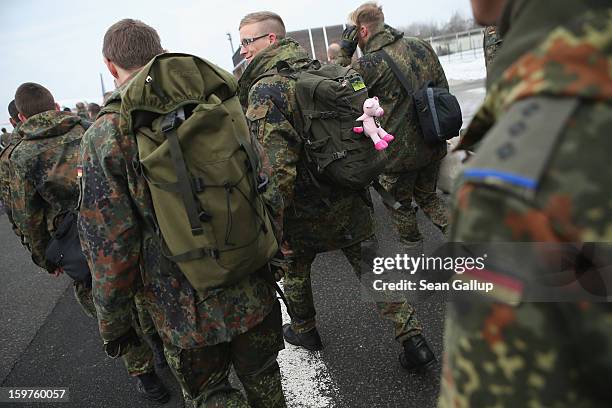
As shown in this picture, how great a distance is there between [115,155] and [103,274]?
1.54 feet

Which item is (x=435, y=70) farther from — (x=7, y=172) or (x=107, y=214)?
(x=7, y=172)

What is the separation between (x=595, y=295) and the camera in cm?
63

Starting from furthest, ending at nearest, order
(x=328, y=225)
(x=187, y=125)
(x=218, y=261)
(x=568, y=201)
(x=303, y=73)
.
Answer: (x=328, y=225)
(x=303, y=73)
(x=218, y=261)
(x=187, y=125)
(x=568, y=201)

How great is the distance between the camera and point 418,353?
254cm

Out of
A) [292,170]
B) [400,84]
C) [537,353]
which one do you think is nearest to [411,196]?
[400,84]

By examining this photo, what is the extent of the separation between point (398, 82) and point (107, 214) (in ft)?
7.68

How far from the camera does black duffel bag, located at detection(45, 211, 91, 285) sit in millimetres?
2465

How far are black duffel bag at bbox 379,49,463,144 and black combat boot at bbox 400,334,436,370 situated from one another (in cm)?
150

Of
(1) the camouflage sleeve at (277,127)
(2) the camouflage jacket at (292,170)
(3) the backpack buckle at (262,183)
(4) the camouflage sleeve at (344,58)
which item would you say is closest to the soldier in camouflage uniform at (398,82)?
(4) the camouflage sleeve at (344,58)

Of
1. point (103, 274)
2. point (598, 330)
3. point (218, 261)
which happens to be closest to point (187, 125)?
point (218, 261)

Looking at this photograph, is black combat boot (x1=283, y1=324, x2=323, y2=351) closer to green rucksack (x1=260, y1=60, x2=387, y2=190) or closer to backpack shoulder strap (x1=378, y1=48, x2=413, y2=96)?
green rucksack (x1=260, y1=60, x2=387, y2=190)

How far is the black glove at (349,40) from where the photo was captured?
351cm

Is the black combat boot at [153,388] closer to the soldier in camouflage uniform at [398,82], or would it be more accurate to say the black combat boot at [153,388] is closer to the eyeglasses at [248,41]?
the soldier in camouflage uniform at [398,82]

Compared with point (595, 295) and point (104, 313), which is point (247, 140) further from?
Answer: point (595, 295)
